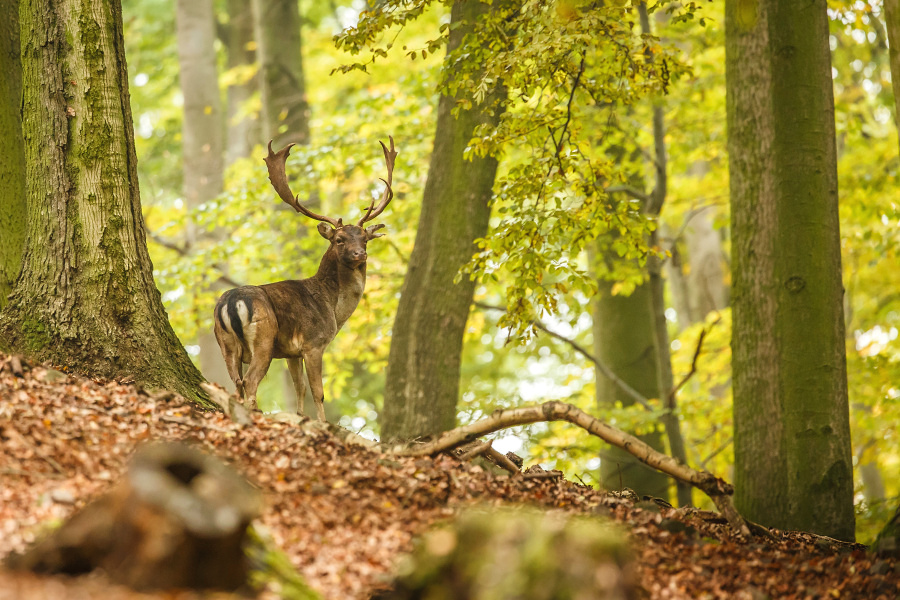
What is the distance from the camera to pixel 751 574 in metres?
4.45

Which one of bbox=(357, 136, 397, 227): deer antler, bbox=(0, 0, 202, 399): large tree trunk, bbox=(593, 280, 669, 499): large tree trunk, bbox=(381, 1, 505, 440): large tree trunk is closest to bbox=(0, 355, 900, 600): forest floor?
bbox=(0, 0, 202, 399): large tree trunk

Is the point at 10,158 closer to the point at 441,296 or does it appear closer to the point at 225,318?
the point at 225,318

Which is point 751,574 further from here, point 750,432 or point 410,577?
point 750,432

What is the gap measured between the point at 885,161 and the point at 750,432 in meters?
8.58

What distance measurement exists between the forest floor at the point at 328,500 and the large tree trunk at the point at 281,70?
10.2 meters

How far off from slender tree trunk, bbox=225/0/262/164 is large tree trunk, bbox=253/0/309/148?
3.43m

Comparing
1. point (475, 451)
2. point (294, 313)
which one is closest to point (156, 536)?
point (475, 451)

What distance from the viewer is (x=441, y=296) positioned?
8.85 m

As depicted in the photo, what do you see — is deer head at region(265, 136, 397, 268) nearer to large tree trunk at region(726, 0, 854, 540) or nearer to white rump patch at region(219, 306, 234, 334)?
white rump patch at region(219, 306, 234, 334)

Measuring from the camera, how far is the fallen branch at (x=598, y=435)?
5117 mm

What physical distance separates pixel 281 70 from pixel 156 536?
43.7ft

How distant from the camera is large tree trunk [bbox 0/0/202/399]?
5836 millimetres

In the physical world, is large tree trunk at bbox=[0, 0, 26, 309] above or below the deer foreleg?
above

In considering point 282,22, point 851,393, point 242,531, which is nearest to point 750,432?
point 242,531
